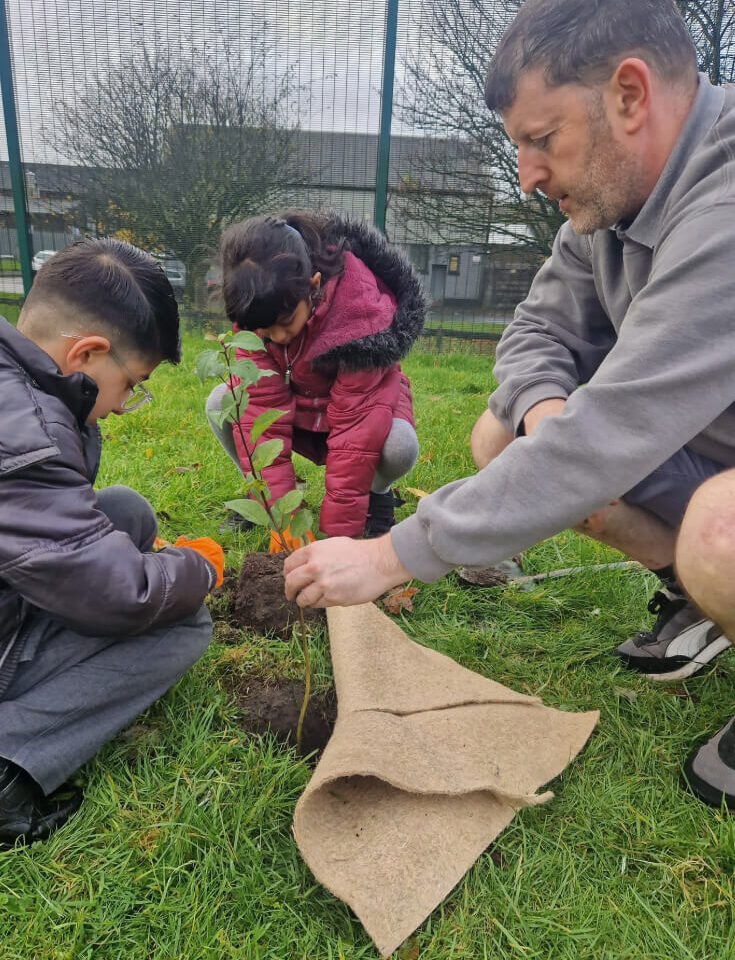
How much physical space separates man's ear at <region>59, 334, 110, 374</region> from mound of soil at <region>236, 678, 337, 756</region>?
2.93 feet

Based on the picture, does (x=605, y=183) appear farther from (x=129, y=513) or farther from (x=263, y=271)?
(x=129, y=513)

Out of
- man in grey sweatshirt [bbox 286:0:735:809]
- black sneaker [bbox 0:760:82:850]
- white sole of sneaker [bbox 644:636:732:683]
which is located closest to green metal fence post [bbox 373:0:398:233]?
man in grey sweatshirt [bbox 286:0:735:809]

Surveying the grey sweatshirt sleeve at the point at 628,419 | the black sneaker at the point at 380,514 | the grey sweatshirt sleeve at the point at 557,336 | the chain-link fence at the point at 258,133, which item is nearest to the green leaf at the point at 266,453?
the grey sweatshirt sleeve at the point at 628,419

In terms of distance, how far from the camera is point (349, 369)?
255 cm

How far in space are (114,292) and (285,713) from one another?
3.52 feet

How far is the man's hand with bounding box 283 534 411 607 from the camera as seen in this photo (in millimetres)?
1377

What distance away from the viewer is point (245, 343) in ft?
4.33

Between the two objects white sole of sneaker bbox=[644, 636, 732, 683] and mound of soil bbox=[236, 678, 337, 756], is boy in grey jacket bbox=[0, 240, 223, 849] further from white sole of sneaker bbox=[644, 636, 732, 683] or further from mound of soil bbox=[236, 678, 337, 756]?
white sole of sneaker bbox=[644, 636, 732, 683]

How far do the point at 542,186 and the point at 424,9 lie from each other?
5866 mm

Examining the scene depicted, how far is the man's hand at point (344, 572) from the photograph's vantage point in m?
1.38

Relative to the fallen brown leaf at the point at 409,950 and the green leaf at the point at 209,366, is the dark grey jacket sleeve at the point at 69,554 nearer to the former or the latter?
the green leaf at the point at 209,366

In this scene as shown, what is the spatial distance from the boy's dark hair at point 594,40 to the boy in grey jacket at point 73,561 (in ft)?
3.18

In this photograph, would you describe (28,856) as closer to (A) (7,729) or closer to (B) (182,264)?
(A) (7,729)

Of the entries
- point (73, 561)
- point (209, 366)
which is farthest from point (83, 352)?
point (73, 561)
